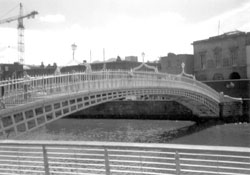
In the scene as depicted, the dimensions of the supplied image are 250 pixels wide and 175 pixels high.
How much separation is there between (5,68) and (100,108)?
93.1 ft

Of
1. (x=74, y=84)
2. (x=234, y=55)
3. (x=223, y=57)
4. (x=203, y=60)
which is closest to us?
(x=74, y=84)

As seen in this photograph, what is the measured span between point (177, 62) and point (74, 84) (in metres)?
38.5

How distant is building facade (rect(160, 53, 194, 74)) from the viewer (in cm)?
5156

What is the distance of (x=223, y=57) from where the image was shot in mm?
46969

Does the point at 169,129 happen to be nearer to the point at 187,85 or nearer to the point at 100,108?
the point at 187,85

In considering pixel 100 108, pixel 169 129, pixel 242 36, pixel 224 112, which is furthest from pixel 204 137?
pixel 242 36

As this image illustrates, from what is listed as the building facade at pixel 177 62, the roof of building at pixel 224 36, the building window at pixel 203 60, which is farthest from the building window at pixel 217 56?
the building facade at pixel 177 62

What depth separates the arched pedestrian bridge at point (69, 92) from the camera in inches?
491

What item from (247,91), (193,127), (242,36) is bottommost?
(193,127)

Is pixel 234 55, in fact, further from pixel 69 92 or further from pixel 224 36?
pixel 69 92

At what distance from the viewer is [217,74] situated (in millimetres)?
47656

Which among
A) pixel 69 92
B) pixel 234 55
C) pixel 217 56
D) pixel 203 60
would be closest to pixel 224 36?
pixel 217 56

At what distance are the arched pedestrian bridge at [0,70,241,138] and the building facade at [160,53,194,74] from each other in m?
22.4

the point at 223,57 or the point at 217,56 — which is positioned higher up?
the point at 217,56
